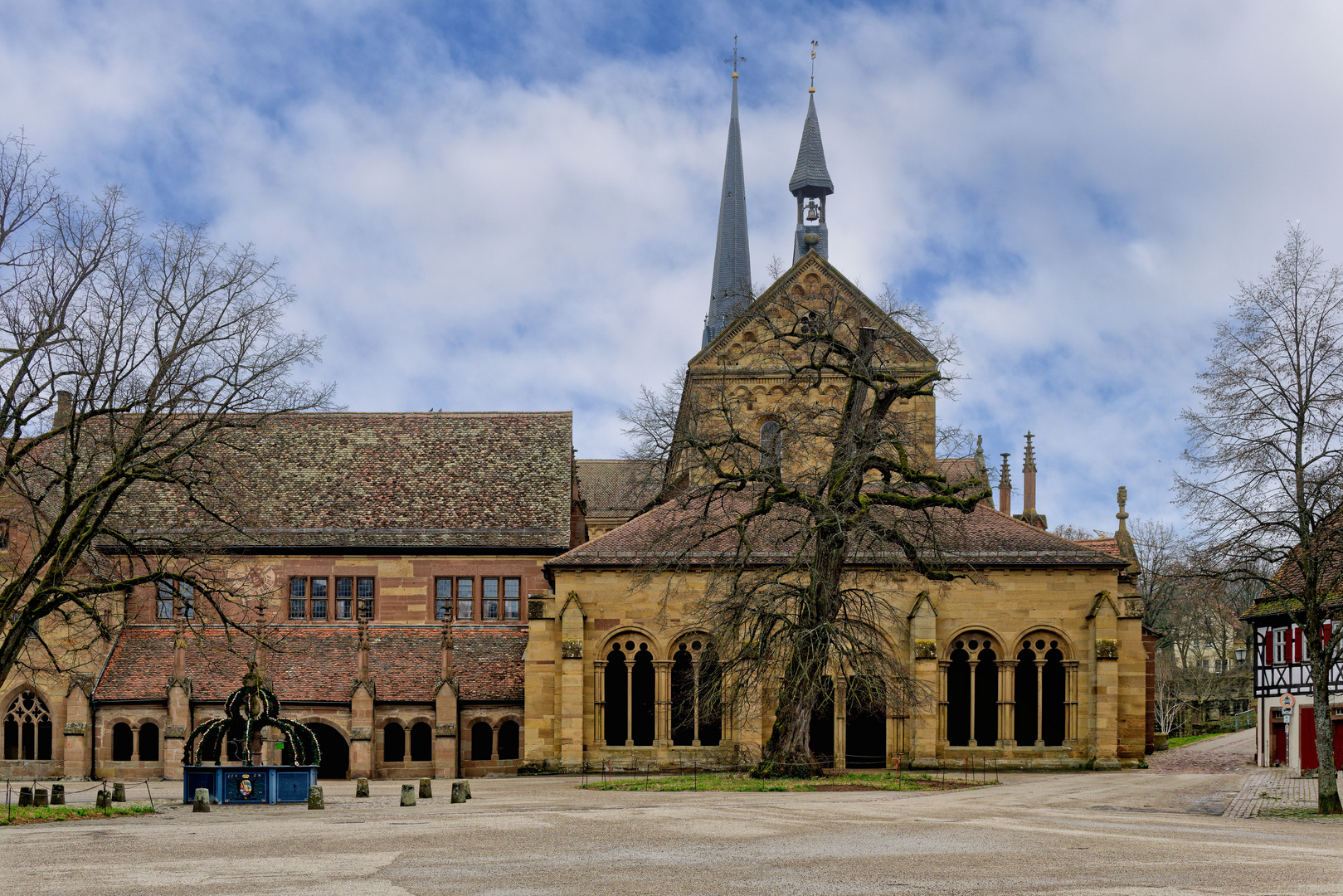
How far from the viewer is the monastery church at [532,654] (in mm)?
39062

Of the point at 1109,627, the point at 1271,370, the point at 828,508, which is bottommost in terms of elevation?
the point at 1109,627

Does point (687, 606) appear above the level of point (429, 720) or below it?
above

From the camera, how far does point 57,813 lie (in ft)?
85.7

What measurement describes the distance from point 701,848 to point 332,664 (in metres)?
26.6

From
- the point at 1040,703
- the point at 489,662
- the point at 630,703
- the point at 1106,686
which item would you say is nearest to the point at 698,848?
the point at 630,703

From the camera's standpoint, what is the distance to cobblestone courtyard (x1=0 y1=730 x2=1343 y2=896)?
15195 mm

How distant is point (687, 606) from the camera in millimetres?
39812

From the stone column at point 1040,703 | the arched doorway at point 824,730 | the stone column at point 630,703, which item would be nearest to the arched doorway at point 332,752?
the stone column at point 630,703

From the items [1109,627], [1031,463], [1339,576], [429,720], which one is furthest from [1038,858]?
[1031,463]

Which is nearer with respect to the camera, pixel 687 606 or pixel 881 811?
pixel 881 811

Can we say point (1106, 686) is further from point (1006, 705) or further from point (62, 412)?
point (62, 412)

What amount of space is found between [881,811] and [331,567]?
2616 centimetres

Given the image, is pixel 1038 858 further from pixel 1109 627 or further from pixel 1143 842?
pixel 1109 627

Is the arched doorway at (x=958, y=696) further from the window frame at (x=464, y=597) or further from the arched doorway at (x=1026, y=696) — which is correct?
the window frame at (x=464, y=597)
